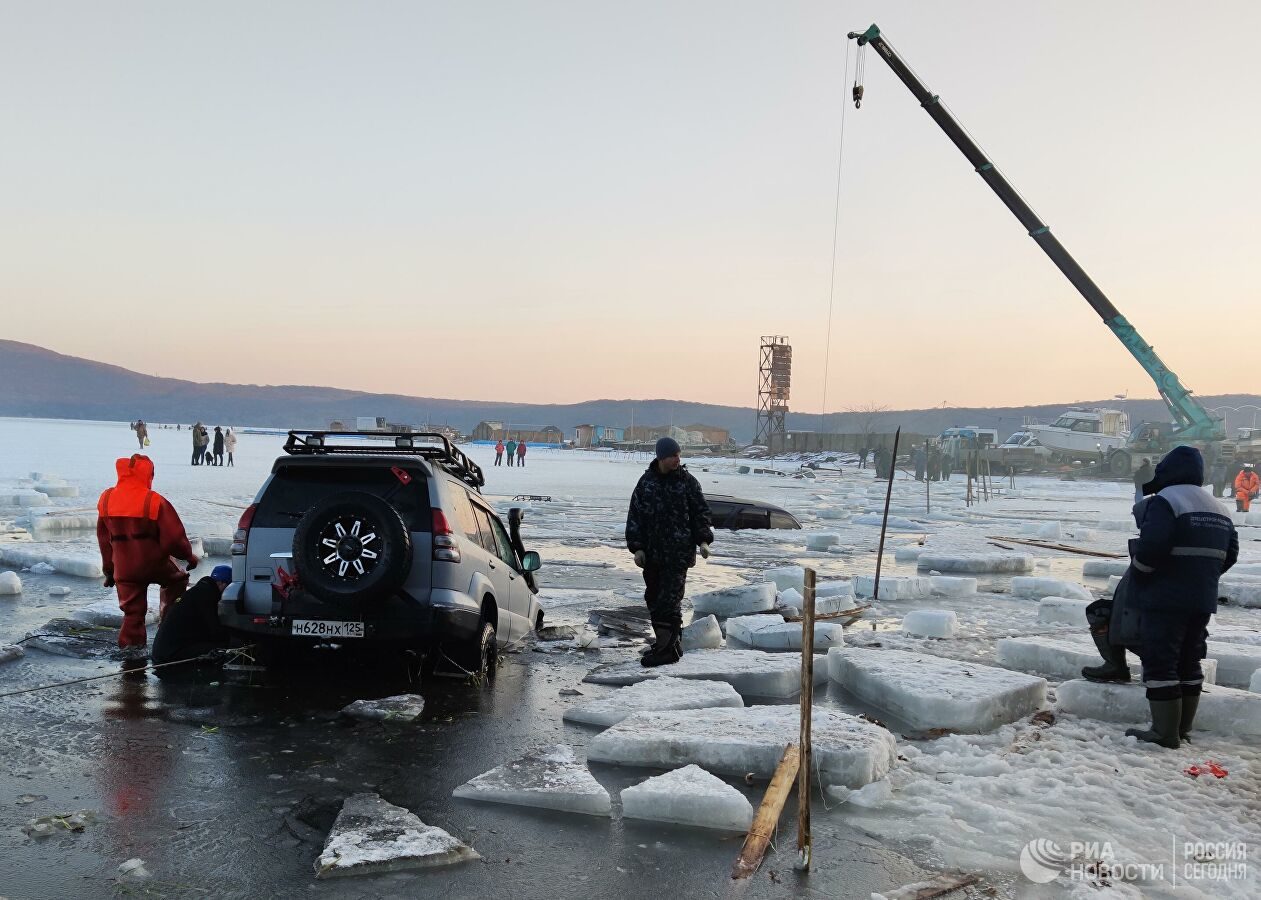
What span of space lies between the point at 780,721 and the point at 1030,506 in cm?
3029

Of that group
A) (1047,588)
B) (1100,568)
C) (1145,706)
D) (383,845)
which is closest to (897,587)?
(1047,588)

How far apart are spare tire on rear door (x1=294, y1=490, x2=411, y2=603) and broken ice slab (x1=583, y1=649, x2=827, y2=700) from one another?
1.86 m

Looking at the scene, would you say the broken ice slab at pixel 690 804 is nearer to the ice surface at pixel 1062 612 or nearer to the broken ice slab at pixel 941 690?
the broken ice slab at pixel 941 690

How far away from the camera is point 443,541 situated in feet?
20.9

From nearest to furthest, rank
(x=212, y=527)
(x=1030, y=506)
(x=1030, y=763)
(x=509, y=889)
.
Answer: (x=509, y=889) → (x=1030, y=763) → (x=212, y=527) → (x=1030, y=506)

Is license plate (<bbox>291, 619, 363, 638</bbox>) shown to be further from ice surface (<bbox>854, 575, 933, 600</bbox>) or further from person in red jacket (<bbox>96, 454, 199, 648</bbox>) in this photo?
ice surface (<bbox>854, 575, 933, 600</bbox>)

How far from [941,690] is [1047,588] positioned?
6.77m

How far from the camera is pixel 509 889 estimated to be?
3492 millimetres

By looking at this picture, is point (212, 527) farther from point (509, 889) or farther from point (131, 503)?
point (509, 889)

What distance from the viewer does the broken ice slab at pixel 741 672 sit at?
6.85 m

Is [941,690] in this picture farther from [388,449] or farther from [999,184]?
[999,184]

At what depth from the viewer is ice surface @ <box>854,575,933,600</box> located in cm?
1188

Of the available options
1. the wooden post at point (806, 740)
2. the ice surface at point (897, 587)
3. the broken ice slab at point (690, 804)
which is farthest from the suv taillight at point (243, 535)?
the ice surface at point (897, 587)

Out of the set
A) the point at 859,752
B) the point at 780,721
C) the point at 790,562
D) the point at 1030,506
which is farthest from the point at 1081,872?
the point at 1030,506
